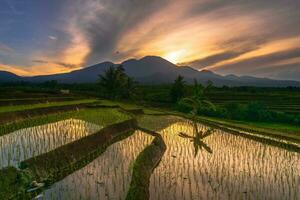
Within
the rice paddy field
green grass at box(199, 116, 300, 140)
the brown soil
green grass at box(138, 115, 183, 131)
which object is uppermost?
the brown soil

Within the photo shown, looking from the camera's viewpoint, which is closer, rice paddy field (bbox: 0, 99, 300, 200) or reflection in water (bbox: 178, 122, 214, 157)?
rice paddy field (bbox: 0, 99, 300, 200)

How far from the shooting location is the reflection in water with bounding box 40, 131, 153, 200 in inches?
388

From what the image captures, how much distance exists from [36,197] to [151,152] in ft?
23.4

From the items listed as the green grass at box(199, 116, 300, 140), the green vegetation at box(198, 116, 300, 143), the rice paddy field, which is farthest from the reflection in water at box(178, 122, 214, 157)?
the green grass at box(199, 116, 300, 140)

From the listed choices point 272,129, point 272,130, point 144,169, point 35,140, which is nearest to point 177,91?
point 272,129

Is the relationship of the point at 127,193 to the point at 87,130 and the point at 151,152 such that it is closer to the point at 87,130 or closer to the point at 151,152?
the point at 151,152

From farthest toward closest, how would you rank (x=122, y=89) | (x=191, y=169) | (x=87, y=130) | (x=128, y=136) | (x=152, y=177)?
(x=122, y=89) → (x=128, y=136) → (x=87, y=130) → (x=191, y=169) → (x=152, y=177)

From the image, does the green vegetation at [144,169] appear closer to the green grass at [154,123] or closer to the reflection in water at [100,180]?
the reflection in water at [100,180]

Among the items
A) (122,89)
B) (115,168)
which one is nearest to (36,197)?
(115,168)

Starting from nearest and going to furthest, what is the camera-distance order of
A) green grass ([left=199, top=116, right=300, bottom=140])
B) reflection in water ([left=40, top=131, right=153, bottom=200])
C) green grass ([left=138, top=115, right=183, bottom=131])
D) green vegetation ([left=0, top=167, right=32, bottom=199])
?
green vegetation ([left=0, top=167, right=32, bottom=199]) → reflection in water ([left=40, top=131, right=153, bottom=200]) → green grass ([left=199, top=116, right=300, bottom=140]) → green grass ([left=138, top=115, right=183, bottom=131])

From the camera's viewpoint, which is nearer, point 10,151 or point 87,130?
point 10,151

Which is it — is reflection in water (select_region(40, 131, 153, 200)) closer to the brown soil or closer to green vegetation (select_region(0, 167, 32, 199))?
green vegetation (select_region(0, 167, 32, 199))

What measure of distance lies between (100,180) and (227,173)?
5280 millimetres

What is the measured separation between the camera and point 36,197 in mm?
9312
